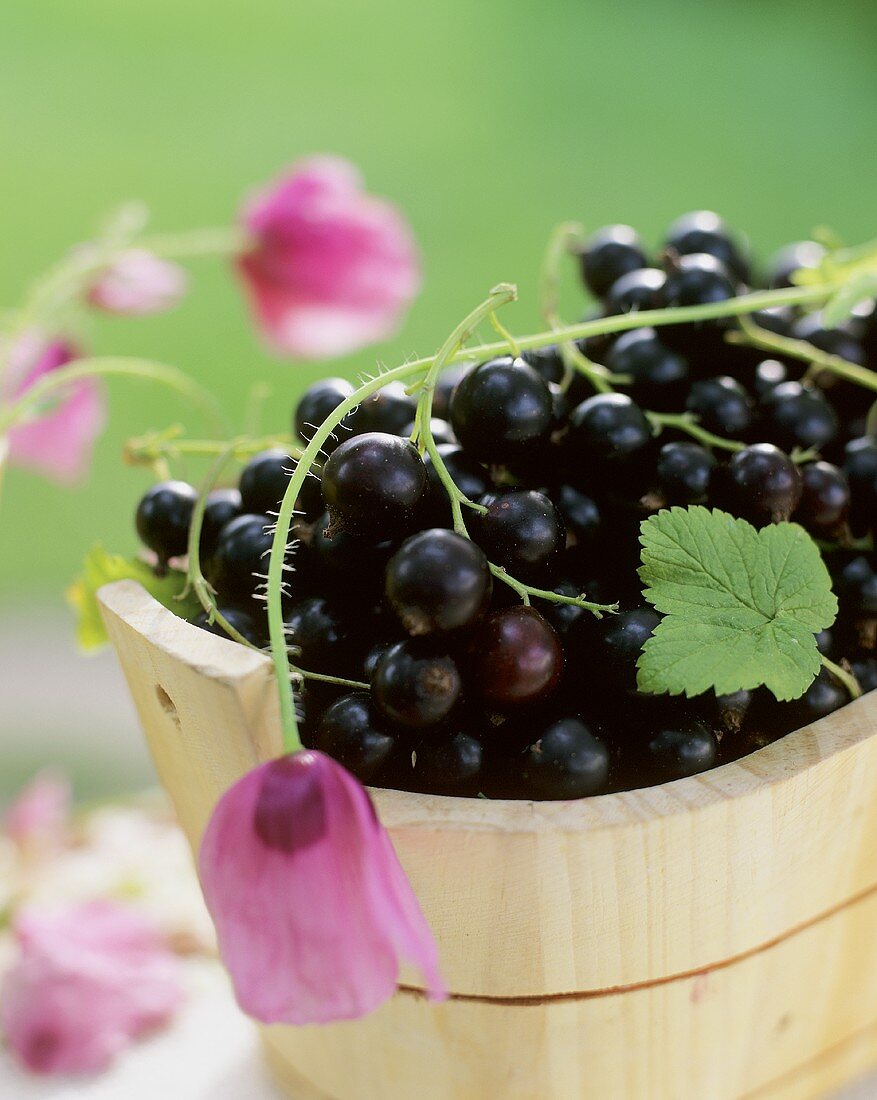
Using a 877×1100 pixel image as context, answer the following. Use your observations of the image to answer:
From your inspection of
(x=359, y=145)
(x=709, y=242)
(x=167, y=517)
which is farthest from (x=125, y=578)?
(x=359, y=145)

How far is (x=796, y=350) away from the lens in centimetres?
52

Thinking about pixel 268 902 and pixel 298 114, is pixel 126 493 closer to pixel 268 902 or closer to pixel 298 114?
pixel 268 902

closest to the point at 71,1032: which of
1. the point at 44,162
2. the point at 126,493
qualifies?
the point at 126,493

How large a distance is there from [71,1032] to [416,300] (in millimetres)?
1392

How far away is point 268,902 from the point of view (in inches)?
13.2

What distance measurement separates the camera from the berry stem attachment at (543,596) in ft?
1.27

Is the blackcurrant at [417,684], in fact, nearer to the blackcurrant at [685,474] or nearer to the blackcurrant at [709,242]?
the blackcurrant at [685,474]

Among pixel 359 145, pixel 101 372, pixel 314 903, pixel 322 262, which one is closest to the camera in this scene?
pixel 314 903

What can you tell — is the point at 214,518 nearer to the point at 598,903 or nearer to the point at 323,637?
the point at 323,637

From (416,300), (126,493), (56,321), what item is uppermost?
(56,321)

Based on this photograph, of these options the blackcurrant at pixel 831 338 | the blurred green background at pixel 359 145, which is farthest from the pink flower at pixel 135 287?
the blurred green background at pixel 359 145

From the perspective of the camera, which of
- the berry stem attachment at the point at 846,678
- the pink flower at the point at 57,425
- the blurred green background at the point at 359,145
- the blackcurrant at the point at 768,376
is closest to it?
the berry stem attachment at the point at 846,678

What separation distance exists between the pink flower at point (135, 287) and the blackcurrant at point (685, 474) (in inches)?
13.4

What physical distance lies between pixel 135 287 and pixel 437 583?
1.28 ft
